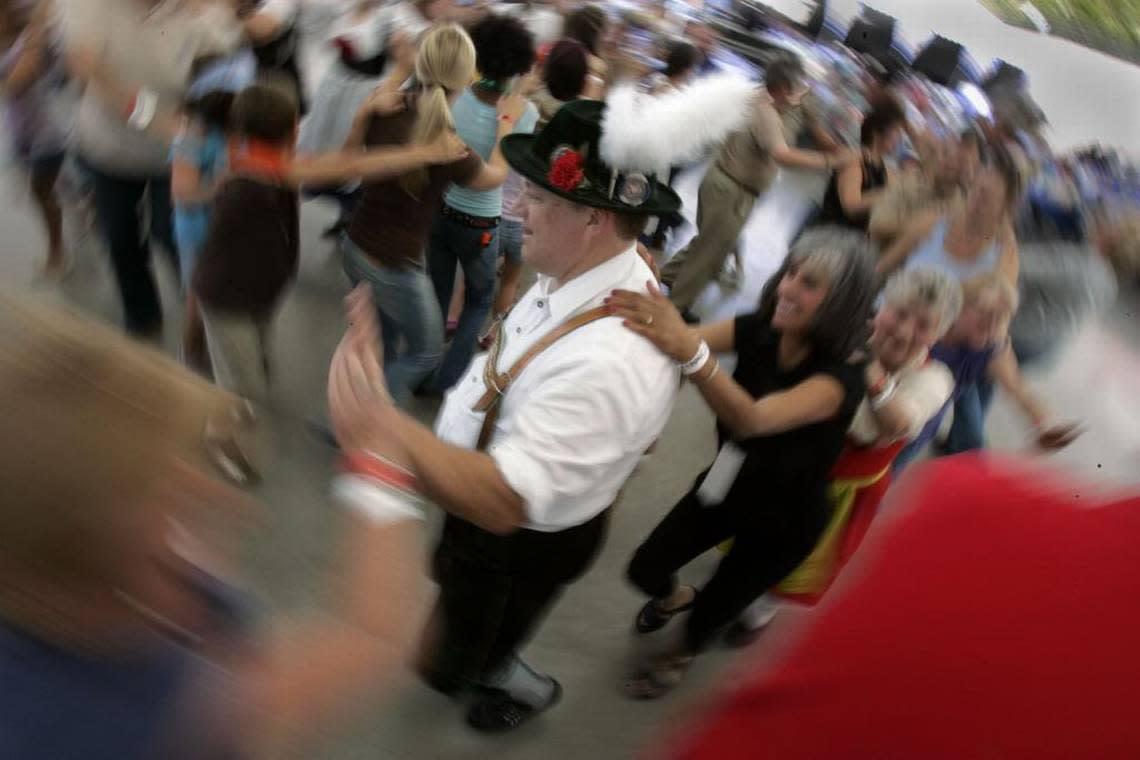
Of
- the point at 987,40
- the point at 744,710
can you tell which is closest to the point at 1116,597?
the point at 744,710

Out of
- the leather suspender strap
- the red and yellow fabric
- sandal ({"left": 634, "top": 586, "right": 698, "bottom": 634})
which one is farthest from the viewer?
sandal ({"left": 634, "top": 586, "right": 698, "bottom": 634})

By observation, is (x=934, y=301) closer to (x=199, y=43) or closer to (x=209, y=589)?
(x=209, y=589)

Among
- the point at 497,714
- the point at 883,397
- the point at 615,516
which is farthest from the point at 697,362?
the point at 615,516

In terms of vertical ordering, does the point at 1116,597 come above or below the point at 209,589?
above

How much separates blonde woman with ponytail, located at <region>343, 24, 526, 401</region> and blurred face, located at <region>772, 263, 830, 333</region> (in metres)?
1.27

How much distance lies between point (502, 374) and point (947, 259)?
1.80 meters

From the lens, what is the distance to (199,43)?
8.21 ft

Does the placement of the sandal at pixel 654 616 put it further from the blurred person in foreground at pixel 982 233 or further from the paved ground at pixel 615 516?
the blurred person in foreground at pixel 982 233

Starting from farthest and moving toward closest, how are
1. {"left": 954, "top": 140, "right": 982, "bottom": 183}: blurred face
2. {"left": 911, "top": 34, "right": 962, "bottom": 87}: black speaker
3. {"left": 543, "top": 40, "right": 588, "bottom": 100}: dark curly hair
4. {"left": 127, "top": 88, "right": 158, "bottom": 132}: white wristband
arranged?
{"left": 911, "top": 34, "right": 962, "bottom": 87}: black speaker < {"left": 543, "top": 40, "right": 588, "bottom": 100}: dark curly hair < {"left": 954, "top": 140, "right": 982, "bottom": 183}: blurred face < {"left": 127, "top": 88, "right": 158, "bottom": 132}: white wristband

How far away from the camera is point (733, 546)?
1.98 metres

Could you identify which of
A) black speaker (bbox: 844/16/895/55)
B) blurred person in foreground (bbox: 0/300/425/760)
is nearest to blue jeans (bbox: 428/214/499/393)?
blurred person in foreground (bbox: 0/300/425/760)

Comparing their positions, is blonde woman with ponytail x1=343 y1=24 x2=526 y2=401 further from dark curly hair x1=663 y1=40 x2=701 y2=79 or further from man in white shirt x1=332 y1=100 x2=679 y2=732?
dark curly hair x1=663 y1=40 x2=701 y2=79

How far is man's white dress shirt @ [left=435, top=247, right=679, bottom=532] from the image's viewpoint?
122cm

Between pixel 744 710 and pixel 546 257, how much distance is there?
3.02ft
